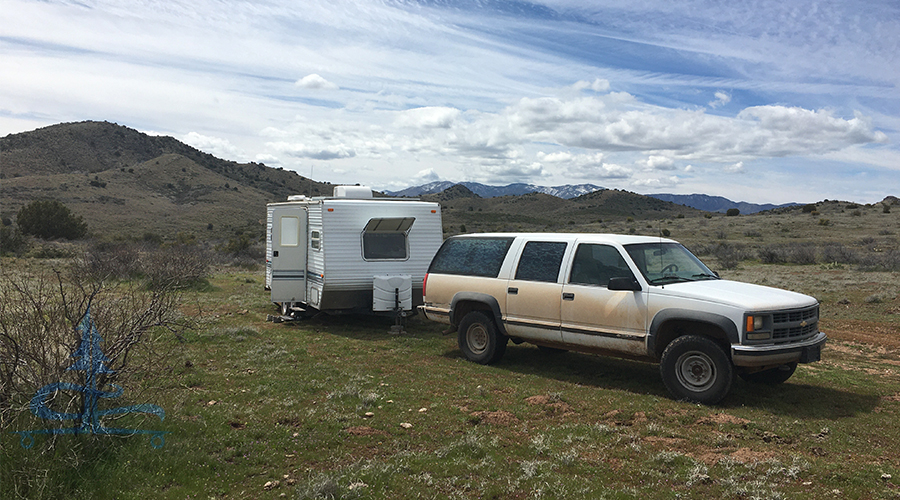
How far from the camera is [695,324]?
7059 mm

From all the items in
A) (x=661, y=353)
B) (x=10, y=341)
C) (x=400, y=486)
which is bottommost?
(x=400, y=486)

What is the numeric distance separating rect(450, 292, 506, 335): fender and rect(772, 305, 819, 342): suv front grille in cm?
361

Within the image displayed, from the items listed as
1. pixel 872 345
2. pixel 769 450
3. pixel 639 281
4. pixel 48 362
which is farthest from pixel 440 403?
pixel 872 345

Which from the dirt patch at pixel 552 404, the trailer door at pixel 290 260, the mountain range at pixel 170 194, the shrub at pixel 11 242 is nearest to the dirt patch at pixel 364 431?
the dirt patch at pixel 552 404

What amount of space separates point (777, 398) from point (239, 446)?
615 centimetres

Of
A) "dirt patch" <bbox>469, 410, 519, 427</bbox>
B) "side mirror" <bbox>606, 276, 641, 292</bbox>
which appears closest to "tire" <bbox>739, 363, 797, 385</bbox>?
"side mirror" <bbox>606, 276, 641, 292</bbox>

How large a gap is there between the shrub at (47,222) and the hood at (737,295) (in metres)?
39.9

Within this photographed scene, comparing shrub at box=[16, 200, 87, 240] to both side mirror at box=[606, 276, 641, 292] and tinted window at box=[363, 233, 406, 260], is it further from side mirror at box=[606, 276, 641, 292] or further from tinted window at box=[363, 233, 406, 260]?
side mirror at box=[606, 276, 641, 292]

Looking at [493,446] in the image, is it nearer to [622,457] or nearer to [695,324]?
Answer: [622,457]

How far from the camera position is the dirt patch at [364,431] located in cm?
604

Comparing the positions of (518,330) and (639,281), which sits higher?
(639,281)

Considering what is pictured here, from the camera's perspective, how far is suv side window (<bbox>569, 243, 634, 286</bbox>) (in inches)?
305

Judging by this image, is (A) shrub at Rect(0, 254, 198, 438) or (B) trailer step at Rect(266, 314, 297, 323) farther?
(B) trailer step at Rect(266, 314, 297, 323)

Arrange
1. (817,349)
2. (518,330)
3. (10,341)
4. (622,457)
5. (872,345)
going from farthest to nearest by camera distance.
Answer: (872,345) → (518,330) → (817,349) → (622,457) → (10,341)
